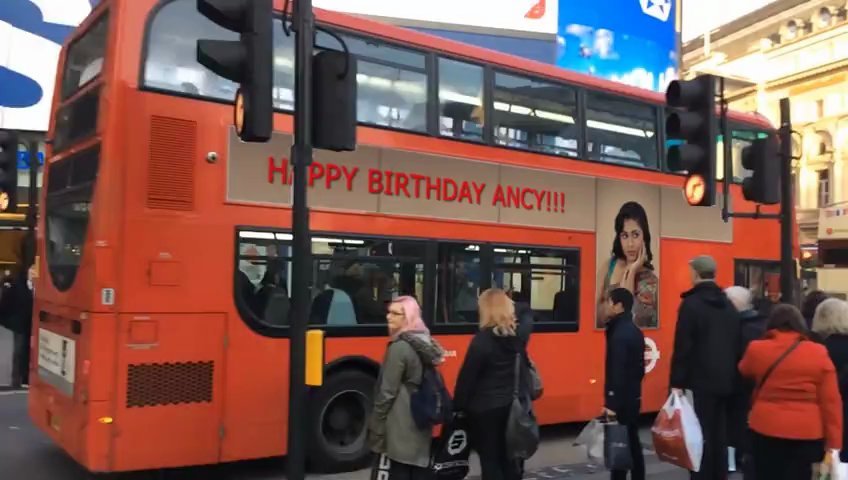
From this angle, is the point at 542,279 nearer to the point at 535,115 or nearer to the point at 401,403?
the point at 535,115

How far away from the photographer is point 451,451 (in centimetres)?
548

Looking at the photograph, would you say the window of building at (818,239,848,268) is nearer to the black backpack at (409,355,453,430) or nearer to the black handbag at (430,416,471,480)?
the black handbag at (430,416,471,480)

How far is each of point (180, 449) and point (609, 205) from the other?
556 centimetres

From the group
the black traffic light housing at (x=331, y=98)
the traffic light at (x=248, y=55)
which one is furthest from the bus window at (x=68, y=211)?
the black traffic light housing at (x=331, y=98)

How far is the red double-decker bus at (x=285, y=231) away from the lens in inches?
254

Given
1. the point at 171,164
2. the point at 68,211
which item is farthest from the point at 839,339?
the point at 68,211

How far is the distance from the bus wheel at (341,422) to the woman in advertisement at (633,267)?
3208mm

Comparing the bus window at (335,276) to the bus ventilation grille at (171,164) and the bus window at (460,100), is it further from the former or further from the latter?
the bus window at (460,100)

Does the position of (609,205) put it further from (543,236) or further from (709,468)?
(709,468)

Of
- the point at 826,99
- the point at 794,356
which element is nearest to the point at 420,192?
the point at 794,356

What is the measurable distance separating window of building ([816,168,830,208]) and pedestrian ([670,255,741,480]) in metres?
48.3

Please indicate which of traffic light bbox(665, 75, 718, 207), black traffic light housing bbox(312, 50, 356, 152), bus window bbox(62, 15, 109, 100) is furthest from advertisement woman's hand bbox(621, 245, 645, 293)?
bus window bbox(62, 15, 109, 100)

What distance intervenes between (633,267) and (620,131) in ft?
5.38

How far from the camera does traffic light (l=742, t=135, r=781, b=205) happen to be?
755 centimetres
